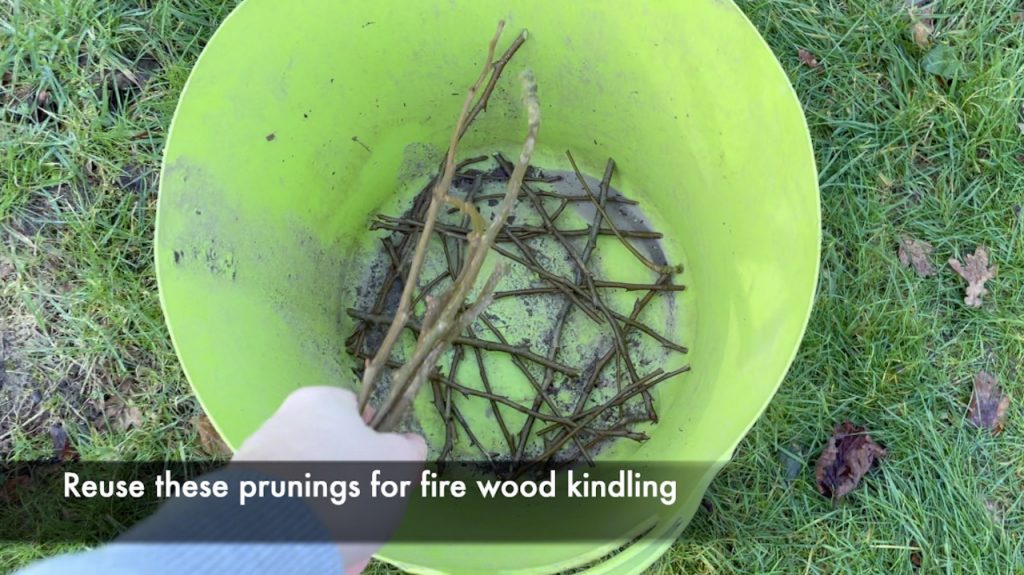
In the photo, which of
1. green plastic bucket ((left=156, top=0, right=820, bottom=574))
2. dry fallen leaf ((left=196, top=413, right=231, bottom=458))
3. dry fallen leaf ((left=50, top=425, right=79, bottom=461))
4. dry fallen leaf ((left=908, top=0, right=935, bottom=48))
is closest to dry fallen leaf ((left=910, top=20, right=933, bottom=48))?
dry fallen leaf ((left=908, top=0, right=935, bottom=48))

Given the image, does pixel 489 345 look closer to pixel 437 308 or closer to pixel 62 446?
pixel 437 308

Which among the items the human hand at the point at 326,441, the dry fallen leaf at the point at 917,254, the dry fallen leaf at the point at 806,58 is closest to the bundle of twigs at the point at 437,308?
the human hand at the point at 326,441

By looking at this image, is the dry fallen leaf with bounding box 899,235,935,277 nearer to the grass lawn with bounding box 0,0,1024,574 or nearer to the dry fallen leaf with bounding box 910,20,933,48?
the grass lawn with bounding box 0,0,1024,574

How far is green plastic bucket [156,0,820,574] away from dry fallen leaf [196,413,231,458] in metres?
0.31

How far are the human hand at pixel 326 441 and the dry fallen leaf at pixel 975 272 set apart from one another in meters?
1.16

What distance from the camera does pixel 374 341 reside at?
1.43 metres

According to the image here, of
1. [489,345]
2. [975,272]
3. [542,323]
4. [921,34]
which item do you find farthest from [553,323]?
[921,34]

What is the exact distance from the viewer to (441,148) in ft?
4.89

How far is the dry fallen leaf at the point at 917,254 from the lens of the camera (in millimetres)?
1489

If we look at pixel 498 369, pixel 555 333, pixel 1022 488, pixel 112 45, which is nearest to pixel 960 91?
pixel 1022 488

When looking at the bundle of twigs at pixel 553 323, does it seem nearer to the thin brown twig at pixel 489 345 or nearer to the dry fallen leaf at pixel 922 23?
the thin brown twig at pixel 489 345

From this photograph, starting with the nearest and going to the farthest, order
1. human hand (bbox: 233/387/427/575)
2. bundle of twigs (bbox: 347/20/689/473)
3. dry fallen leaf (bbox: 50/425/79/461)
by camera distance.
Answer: human hand (bbox: 233/387/427/575), bundle of twigs (bbox: 347/20/689/473), dry fallen leaf (bbox: 50/425/79/461)

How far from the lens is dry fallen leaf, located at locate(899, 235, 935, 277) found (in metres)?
1.49

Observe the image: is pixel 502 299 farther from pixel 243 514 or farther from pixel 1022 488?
pixel 1022 488
